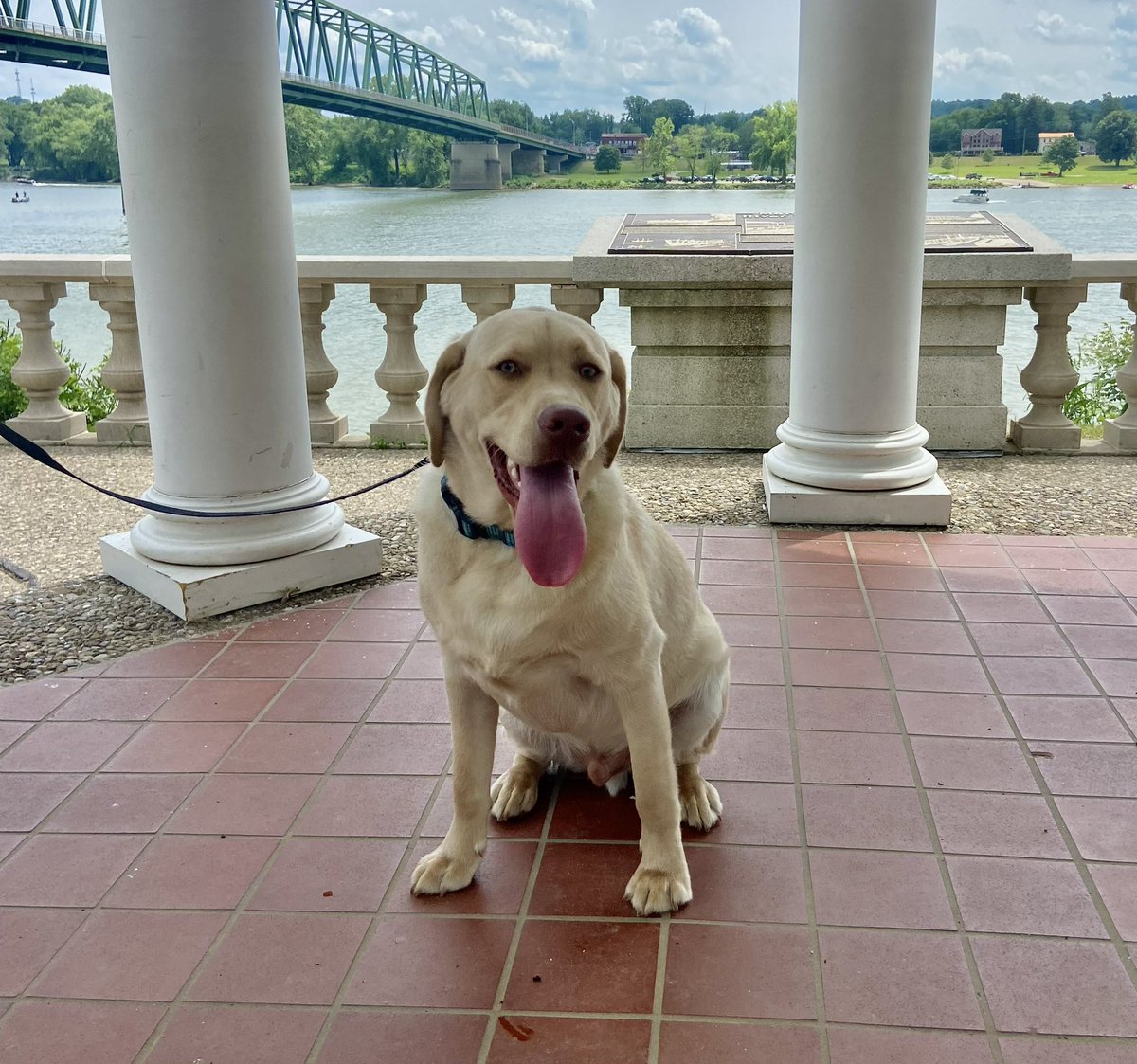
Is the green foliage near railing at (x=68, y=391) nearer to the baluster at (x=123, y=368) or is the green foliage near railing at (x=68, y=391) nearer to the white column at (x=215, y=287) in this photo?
the baluster at (x=123, y=368)

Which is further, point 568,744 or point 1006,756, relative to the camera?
point 1006,756

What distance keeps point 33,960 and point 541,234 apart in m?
9.26

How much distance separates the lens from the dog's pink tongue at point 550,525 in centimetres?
240

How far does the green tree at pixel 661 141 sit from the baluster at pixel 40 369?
6.95 metres

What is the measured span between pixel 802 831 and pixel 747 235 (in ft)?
16.4

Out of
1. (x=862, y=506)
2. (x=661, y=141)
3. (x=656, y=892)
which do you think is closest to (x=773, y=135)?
(x=661, y=141)

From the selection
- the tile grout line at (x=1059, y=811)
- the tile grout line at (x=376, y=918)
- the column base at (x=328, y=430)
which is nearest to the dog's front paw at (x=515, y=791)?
the tile grout line at (x=376, y=918)

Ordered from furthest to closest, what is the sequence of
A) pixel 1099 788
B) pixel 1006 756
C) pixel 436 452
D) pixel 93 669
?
pixel 93 669
pixel 1006 756
pixel 1099 788
pixel 436 452

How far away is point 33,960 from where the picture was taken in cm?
258

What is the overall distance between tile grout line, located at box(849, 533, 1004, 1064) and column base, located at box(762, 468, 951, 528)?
0.90m

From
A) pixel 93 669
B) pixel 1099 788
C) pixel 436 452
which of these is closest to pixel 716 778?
pixel 1099 788

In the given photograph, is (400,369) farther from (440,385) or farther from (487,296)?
(440,385)

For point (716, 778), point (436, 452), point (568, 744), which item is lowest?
point (716, 778)

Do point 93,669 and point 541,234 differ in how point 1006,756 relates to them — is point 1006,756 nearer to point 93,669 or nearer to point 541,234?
point 93,669
